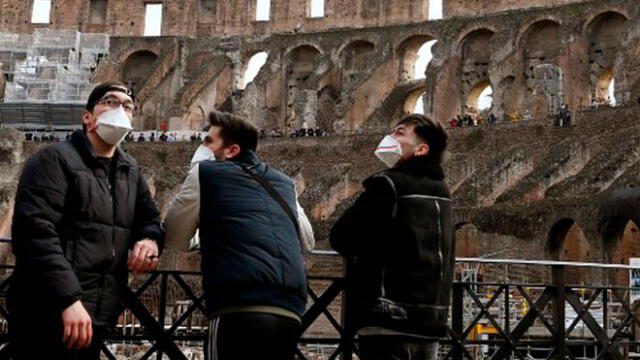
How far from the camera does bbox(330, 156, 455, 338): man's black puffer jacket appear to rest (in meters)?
4.17

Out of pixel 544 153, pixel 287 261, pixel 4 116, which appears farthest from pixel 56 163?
pixel 4 116

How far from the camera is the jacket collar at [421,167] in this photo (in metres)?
4.38

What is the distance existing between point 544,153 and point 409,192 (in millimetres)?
23064

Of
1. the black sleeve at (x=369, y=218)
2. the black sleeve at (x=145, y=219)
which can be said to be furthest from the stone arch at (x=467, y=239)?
the black sleeve at (x=145, y=219)

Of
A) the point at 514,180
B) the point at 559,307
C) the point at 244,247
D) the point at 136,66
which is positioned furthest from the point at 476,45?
the point at 244,247

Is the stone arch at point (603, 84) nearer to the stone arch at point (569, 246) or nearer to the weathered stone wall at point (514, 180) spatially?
the weathered stone wall at point (514, 180)

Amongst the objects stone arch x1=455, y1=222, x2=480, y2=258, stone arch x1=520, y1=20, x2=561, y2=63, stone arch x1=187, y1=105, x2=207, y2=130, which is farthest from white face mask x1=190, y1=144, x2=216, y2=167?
stone arch x1=187, y1=105, x2=207, y2=130

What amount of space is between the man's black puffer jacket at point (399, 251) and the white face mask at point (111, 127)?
1.20 m

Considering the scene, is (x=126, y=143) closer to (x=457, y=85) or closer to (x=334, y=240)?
(x=457, y=85)

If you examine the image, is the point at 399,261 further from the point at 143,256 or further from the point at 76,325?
the point at 76,325

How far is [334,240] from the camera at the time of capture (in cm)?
432

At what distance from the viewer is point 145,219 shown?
438cm

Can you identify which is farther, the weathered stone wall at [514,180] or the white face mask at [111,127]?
the weathered stone wall at [514,180]

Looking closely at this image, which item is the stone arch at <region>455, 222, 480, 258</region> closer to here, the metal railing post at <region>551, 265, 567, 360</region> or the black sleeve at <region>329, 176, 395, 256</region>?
the metal railing post at <region>551, 265, 567, 360</region>
